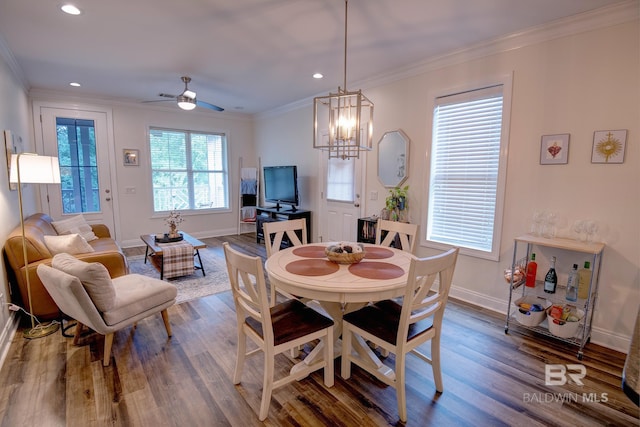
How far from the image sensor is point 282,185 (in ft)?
19.0

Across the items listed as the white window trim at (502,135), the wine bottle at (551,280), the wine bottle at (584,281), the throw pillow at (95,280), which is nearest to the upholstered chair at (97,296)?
the throw pillow at (95,280)

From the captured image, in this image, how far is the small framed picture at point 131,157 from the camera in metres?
5.51

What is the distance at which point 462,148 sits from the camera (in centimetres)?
331

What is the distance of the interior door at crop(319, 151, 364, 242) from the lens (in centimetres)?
452

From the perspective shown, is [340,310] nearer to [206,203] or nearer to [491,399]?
[491,399]

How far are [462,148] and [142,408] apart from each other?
3.54 m

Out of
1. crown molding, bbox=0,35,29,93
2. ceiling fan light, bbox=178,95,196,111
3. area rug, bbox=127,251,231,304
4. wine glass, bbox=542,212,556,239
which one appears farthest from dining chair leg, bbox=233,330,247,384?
crown molding, bbox=0,35,29,93

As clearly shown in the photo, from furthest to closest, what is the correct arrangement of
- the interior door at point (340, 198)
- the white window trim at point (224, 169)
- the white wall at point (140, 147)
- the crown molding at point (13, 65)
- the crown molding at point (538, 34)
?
the white window trim at point (224, 169) < the white wall at point (140, 147) < the interior door at point (340, 198) < the crown molding at point (13, 65) < the crown molding at point (538, 34)

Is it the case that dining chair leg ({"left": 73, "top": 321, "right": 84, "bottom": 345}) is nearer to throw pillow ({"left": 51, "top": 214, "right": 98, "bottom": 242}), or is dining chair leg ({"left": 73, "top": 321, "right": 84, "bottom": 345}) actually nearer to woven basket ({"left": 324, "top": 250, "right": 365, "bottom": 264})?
throw pillow ({"left": 51, "top": 214, "right": 98, "bottom": 242})

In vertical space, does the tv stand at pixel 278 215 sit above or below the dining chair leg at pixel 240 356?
above

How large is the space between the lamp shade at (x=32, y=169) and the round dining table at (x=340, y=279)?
7.06 feet

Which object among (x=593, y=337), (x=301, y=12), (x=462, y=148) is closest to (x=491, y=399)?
(x=593, y=337)

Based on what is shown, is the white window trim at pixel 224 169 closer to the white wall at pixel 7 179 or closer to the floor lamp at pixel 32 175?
the white wall at pixel 7 179

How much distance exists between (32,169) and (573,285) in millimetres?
4617
